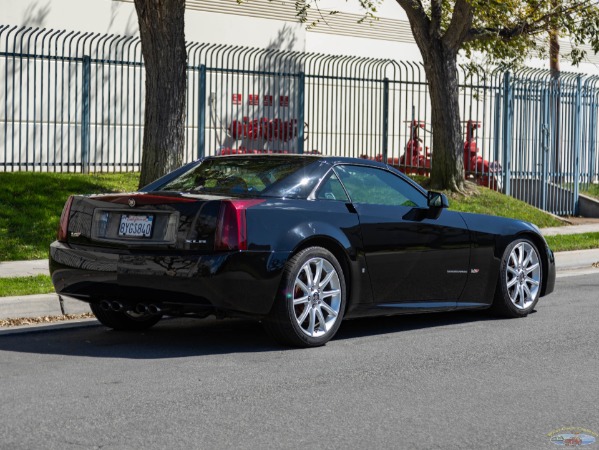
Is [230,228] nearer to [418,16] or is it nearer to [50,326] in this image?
[50,326]

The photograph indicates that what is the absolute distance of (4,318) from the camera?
9.15 m

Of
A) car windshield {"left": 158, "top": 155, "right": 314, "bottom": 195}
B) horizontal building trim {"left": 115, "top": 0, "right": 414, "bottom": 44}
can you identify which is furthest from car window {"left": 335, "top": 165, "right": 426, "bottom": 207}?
horizontal building trim {"left": 115, "top": 0, "right": 414, "bottom": 44}

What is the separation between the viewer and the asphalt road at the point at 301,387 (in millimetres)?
5578

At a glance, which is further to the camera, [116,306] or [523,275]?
[523,275]

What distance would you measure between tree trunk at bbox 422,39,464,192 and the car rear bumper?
12.7 meters

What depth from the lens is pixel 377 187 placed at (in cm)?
888

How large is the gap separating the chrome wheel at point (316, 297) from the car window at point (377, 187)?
0.81 metres

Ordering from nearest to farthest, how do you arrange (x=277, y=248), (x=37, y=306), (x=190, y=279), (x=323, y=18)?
(x=190, y=279) → (x=277, y=248) → (x=37, y=306) → (x=323, y=18)

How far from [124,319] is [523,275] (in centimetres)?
352

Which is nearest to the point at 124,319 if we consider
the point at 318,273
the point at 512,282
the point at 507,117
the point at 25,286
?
the point at 318,273

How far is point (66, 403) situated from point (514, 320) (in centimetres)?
474

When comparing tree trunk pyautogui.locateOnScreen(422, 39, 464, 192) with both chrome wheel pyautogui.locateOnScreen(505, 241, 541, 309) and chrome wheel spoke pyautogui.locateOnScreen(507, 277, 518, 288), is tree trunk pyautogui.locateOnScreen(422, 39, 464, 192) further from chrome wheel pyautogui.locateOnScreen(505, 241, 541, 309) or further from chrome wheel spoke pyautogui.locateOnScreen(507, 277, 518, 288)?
chrome wheel spoke pyautogui.locateOnScreen(507, 277, 518, 288)

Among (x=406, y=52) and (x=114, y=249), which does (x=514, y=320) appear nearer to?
(x=114, y=249)

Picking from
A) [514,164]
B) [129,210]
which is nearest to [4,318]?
[129,210]
